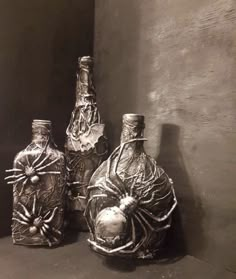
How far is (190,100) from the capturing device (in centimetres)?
69

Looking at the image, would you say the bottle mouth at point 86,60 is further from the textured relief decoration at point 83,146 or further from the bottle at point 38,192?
the bottle at point 38,192

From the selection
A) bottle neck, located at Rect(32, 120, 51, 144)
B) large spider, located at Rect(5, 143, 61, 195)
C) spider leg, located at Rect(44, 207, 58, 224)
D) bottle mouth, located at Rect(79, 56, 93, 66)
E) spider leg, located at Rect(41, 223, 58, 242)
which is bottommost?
spider leg, located at Rect(41, 223, 58, 242)

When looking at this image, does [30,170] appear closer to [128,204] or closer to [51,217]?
[51,217]

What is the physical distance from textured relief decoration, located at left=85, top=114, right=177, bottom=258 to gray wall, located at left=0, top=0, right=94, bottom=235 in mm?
227

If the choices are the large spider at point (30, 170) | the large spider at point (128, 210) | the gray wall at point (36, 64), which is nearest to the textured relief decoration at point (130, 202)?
the large spider at point (128, 210)

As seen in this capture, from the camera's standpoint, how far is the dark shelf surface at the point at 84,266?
0.60 metres

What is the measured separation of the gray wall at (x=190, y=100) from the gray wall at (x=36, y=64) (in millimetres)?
119

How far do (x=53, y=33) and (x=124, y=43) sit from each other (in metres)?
0.17

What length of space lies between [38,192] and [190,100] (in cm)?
35

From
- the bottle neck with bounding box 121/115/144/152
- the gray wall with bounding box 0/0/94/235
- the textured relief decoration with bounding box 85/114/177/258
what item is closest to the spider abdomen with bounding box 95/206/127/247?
the textured relief decoration with bounding box 85/114/177/258

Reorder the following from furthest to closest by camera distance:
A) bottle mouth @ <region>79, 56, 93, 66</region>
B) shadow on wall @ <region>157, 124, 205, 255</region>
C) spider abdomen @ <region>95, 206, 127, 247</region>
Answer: bottle mouth @ <region>79, 56, 93, 66</region> < shadow on wall @ <region>157, 124, 205, 255</region> < spider abdomen @ <region>95, 206, 127, 247</region>

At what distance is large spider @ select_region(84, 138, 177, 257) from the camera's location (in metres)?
0.59

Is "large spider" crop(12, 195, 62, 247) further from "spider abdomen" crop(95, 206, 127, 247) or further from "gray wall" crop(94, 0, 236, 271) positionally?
"gray wall" crop(94, 0, 236, 271)

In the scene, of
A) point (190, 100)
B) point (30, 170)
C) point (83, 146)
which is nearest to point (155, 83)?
point (190, 100)
